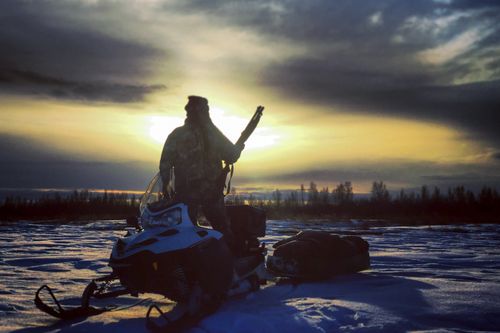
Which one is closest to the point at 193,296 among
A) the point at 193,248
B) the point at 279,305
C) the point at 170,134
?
the point at 193,248

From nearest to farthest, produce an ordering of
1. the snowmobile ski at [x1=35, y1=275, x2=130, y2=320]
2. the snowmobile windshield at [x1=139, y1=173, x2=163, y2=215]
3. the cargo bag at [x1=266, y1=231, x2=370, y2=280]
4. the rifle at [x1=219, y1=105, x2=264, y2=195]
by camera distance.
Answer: the snowmobile ski at [x1=35, y1=275, x2=130, y2=320] < the snowmobile windshield at [x1=139, y1=173, x2=163, y2=215] < the rifle at [x1=219, y1=105, x2=264, y2=195] < the cargo bag at [x1=266, y1=231, x2=370, y2=280]

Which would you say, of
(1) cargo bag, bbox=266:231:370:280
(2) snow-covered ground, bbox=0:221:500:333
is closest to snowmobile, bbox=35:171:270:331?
(2) snow-covered ground, bbox=0:221:500:333

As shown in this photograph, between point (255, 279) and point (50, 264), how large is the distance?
476cm

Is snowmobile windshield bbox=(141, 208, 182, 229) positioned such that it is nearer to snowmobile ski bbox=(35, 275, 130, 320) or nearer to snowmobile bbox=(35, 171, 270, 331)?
snowmobile bbox=(35, 171, 270, 331)

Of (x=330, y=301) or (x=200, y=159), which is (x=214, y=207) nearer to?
(x=200, y=159)

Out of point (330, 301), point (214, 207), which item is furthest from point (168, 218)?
point (330, 301)

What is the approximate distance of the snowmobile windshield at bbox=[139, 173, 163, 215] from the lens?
4941 millimetres

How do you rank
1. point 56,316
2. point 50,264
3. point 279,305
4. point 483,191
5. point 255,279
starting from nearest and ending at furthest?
point 56,316 < point 279,305 < point 255,279 < point 50,264 < point 483,191

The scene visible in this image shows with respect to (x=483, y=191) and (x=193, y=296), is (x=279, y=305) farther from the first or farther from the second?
(x=483, y=191)

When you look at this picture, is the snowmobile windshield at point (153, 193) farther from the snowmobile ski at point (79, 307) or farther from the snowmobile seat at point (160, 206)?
the snowmobile ski at point (79, 307)

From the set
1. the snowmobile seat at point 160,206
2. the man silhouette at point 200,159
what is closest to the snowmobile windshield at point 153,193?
the man silhouette at point 200,159

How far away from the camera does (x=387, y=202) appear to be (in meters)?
39.3

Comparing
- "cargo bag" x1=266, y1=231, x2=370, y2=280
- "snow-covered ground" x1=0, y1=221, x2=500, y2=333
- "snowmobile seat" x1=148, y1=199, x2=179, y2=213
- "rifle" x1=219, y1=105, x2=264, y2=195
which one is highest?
"rifle" x1=219, y1=105, x2=264, y2=195

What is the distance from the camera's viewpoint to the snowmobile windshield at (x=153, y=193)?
4941 millimetres
